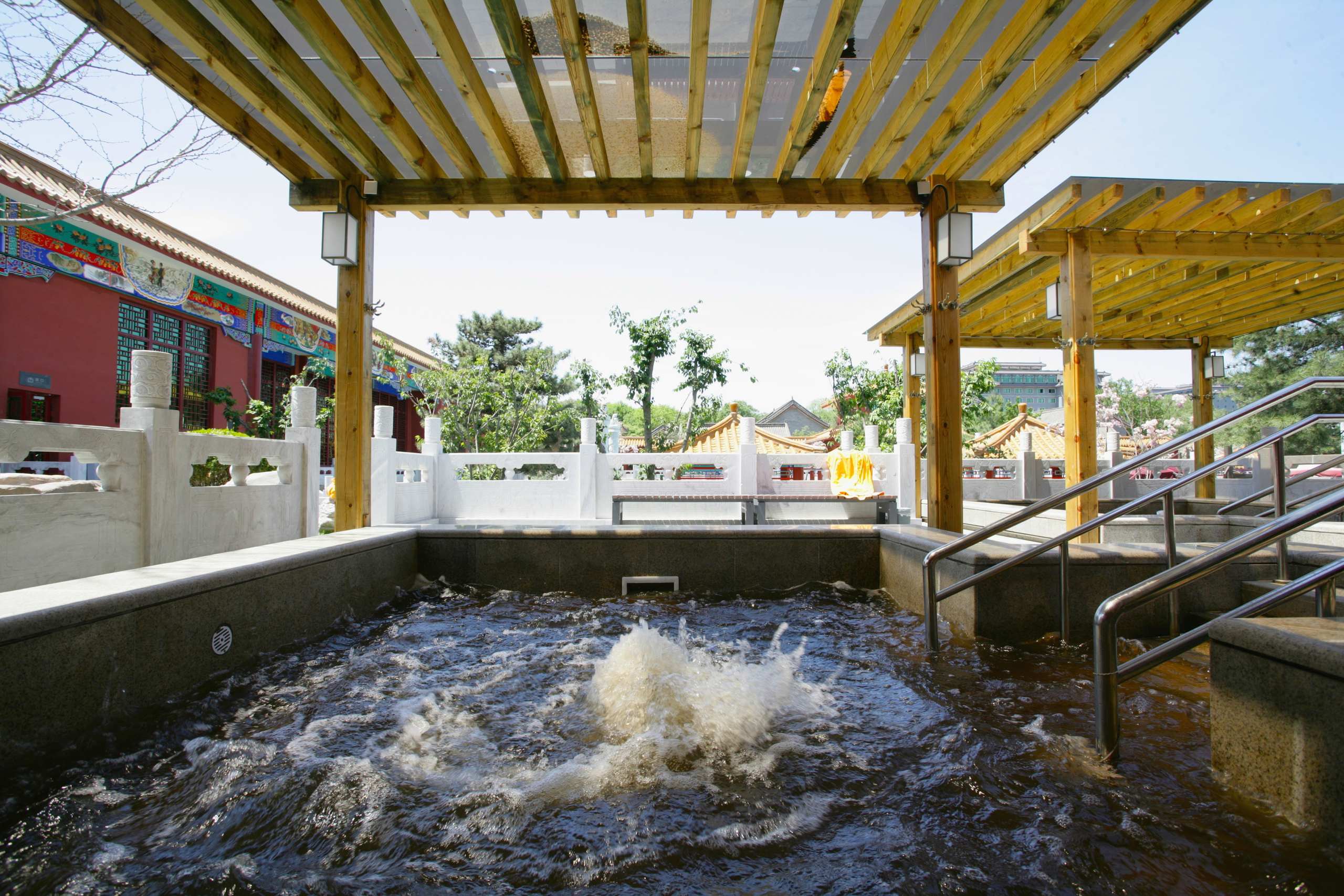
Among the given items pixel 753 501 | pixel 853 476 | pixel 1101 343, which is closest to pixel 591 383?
pixel 853 476

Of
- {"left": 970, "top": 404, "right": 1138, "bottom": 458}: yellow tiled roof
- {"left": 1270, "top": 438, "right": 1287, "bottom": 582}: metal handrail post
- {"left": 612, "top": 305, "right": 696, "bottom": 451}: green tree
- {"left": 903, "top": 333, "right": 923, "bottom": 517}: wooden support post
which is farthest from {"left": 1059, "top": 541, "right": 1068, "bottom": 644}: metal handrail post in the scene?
{"left": 612, "top": 305, "right": 696, "bottom": 451}: green tree

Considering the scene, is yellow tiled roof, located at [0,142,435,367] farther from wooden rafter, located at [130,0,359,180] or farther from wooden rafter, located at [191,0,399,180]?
wooden rafter, located at [191,0,399,180]

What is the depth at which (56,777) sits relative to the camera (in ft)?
6.31

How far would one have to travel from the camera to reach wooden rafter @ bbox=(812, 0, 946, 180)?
10.5ft

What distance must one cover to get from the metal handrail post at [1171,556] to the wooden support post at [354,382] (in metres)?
4.87

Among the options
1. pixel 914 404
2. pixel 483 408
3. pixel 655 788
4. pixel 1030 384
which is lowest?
pixel 655 788

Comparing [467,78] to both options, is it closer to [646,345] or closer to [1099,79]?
[1099,79]

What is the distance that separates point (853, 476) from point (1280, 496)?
4.85 meters

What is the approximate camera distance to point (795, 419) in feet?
152

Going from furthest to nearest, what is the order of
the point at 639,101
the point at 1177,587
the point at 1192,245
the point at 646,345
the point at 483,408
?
1. the point at 646,345
2. the point at 483,408
3. the point at 1192,245
4. the point at 639,101
5. the point at 1177,587

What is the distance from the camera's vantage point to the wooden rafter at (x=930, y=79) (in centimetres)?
324

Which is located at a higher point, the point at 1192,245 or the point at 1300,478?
the point at 1192,245

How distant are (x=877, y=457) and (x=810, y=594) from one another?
480 cm

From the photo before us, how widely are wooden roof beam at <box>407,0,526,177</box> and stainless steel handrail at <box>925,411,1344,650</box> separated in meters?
3.48
